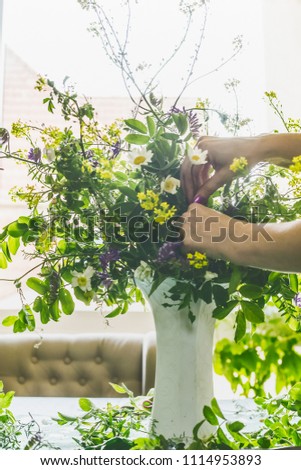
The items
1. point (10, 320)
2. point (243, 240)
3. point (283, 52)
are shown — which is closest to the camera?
point (243, 240)

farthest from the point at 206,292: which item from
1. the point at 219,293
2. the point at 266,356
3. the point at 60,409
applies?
the point at 266,356

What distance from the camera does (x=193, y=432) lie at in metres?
0.77

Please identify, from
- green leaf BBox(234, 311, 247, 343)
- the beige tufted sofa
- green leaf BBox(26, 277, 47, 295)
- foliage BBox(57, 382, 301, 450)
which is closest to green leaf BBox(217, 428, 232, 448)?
foliage BBox(57, 382, 301, 450)

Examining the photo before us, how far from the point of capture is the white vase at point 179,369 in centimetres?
80

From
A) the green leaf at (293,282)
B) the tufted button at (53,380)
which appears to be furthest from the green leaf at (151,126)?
the tufted button at (53,380)

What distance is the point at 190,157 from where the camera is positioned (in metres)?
0.77

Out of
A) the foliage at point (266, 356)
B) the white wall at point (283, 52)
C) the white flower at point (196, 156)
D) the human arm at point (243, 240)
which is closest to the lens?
the human arm at point (243, 240)

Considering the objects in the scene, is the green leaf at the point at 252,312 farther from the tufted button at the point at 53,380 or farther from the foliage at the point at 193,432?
the tufted button at the point at 53,380

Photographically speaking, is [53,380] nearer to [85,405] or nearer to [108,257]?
[85,405]

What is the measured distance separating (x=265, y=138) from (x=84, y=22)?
7.47 ft

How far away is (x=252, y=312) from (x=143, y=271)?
6.9 inches

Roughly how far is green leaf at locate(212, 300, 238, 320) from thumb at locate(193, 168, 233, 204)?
150 mm

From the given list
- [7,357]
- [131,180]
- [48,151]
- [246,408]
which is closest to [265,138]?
[131,180]

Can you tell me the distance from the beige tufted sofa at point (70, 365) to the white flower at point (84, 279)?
1.38m
